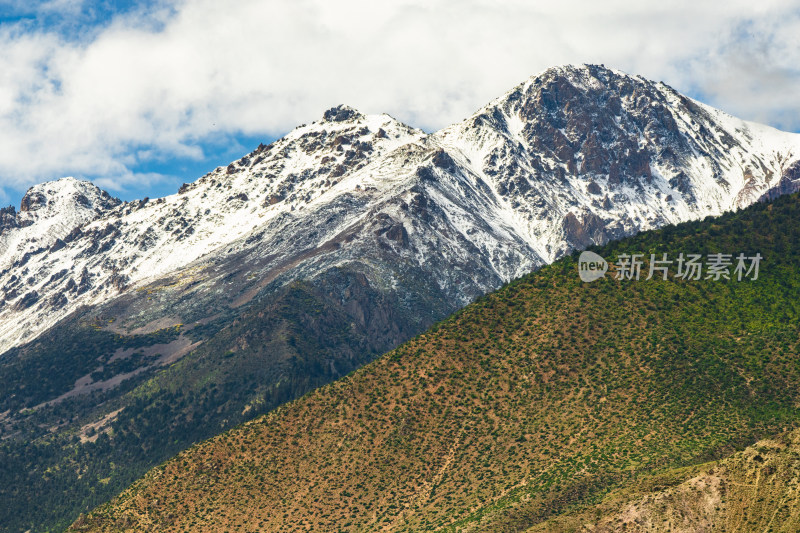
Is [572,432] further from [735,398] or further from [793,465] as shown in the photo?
[793,465]

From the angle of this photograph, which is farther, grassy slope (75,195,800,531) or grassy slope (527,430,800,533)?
grassy slope (75,195,800,531)

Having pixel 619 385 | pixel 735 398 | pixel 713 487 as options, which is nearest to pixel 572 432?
pixel 619 385

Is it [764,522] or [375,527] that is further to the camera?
[375,527]

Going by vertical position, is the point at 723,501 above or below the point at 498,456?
below

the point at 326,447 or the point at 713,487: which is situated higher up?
the point at 326,447

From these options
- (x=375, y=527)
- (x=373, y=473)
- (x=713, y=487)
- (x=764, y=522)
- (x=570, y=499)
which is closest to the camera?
(x=764, y=522)

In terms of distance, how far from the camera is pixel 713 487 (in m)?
140

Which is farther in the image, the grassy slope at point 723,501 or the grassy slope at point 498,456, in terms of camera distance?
the grassy slope at point 498,456

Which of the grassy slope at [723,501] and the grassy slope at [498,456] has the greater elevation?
the grassy slope at [498,456]

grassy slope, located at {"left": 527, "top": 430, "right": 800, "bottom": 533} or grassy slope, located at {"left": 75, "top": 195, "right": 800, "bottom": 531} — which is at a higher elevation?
grassy slope, located at {"left": 75, "top": 195, "right": 800, "bottom": 531}

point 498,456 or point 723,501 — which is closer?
point 723,501

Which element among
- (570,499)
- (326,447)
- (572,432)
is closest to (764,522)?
(570,499)

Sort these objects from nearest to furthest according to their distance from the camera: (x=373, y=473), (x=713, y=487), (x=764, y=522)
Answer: (x=764, y=522), (x=713, y=487), (x=373, y=473)

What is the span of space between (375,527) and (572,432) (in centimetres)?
4254
